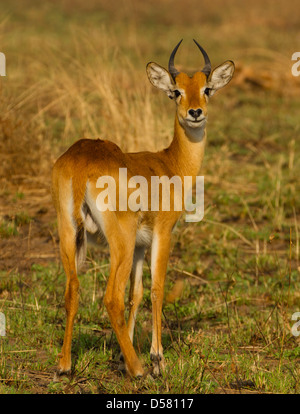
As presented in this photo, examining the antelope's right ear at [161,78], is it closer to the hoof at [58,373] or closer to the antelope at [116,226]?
the antelope at [116,226]

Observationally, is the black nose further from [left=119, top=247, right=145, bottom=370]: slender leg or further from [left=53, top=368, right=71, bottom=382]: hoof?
[left=53, top=368, right=71, bottom=382]: hoof

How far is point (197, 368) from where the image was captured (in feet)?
15.9

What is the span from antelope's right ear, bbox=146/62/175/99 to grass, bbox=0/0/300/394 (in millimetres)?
1482

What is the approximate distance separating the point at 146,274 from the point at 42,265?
0.99 m

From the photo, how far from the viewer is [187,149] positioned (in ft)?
19.0

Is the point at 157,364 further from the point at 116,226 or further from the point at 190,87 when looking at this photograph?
the point at 190,87

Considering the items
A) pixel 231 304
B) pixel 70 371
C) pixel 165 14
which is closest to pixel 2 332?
pixel 70 371

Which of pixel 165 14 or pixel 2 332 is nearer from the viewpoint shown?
pixel 2 332

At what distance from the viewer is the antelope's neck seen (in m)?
5.74

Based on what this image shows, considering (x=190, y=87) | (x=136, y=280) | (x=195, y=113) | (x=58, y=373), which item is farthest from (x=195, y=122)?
(x=58, y=373)

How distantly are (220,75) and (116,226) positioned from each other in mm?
1907

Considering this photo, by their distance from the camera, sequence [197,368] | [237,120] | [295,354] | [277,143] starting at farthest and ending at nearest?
1. [237,120]
2. [277,143]
3. [295,354]
4. [197,368]
